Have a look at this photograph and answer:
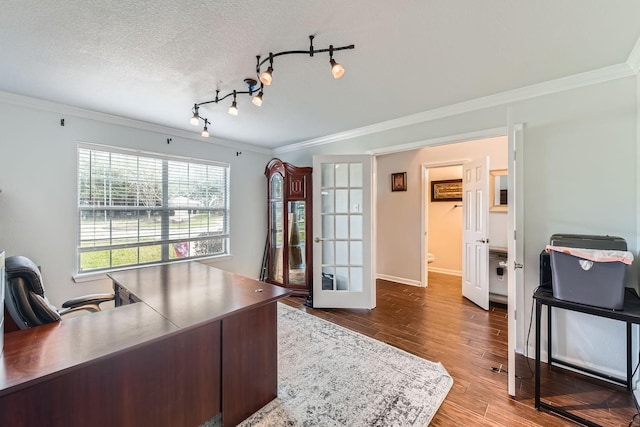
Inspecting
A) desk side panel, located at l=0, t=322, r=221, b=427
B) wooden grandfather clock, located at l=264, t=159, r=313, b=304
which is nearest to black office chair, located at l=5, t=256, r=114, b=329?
desk side panel, located at l=0, t=322, r=221, b=427

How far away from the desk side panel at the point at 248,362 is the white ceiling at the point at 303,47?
A: 1736mm

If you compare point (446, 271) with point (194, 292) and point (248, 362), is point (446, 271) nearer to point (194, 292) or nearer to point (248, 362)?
point (248, 362)

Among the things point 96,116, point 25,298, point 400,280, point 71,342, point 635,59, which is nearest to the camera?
point 71,342

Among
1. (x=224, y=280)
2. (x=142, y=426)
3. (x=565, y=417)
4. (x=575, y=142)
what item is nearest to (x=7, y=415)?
(x=142, y=426)

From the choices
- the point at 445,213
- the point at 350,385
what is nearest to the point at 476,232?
the point at 445,213

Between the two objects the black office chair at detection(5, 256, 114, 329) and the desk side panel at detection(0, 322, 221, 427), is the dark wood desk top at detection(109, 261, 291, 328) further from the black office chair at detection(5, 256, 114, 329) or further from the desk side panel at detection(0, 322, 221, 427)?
the black office chair at detection(5, 256, 114, 329)

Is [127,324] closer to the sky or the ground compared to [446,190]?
closer to the ground

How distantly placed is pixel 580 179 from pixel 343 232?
7.76 ft

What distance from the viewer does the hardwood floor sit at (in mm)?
1719

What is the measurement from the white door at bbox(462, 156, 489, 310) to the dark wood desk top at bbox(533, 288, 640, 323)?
1.64 metres

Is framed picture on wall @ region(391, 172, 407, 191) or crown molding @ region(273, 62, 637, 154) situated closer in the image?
crown molding @ region(273, 62, 637, 154)

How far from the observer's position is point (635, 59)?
1.87 meters

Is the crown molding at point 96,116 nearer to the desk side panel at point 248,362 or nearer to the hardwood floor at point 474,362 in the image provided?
the hardwood floor at point 474,362

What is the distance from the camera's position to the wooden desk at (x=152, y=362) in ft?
3.41
